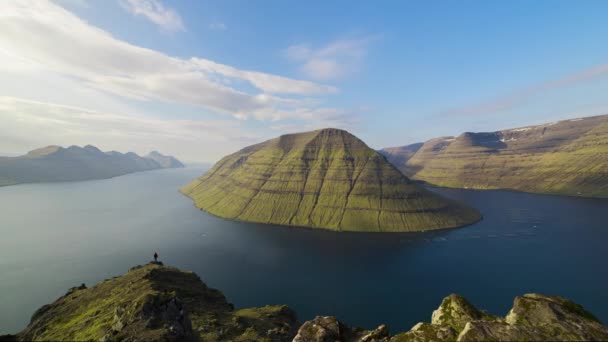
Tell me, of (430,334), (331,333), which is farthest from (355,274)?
(430,334)

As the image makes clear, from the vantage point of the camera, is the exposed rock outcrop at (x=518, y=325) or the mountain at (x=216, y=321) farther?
the mountain at (x=216, y=321)

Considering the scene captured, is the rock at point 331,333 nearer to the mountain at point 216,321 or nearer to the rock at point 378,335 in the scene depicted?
the rock at point 378,335

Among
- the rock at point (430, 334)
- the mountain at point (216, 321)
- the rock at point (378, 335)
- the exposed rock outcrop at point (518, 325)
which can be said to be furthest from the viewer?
the rock at point (378, 335)

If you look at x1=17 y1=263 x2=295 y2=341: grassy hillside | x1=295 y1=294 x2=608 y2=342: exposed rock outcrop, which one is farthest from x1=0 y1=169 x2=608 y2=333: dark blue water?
x1=295 y1=294 x2=608 y2=342: exposed rock outcrop

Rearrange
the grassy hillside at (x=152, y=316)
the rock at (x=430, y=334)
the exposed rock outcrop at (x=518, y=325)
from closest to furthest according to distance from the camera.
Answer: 1. the exposed rock outcrop at (x=518, y=325)
2. the rock at (x=430, y=334)
3. the grassy hillside at (x=152, y=316)

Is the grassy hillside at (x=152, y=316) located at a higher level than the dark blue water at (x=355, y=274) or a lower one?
higher

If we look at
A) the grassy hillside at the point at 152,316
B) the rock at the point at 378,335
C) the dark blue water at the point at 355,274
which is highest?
the rock at the point at 378,335

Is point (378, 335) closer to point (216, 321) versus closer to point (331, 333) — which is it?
point (331, 333)

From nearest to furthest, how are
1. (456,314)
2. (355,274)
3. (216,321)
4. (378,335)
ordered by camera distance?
(456,314) → (378,335) → (216,321) → (355,274)

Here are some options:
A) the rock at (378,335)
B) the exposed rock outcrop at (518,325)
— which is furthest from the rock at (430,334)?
the rock at (378,335)

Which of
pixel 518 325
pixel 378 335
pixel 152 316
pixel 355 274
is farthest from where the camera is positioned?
pixel 355 274
